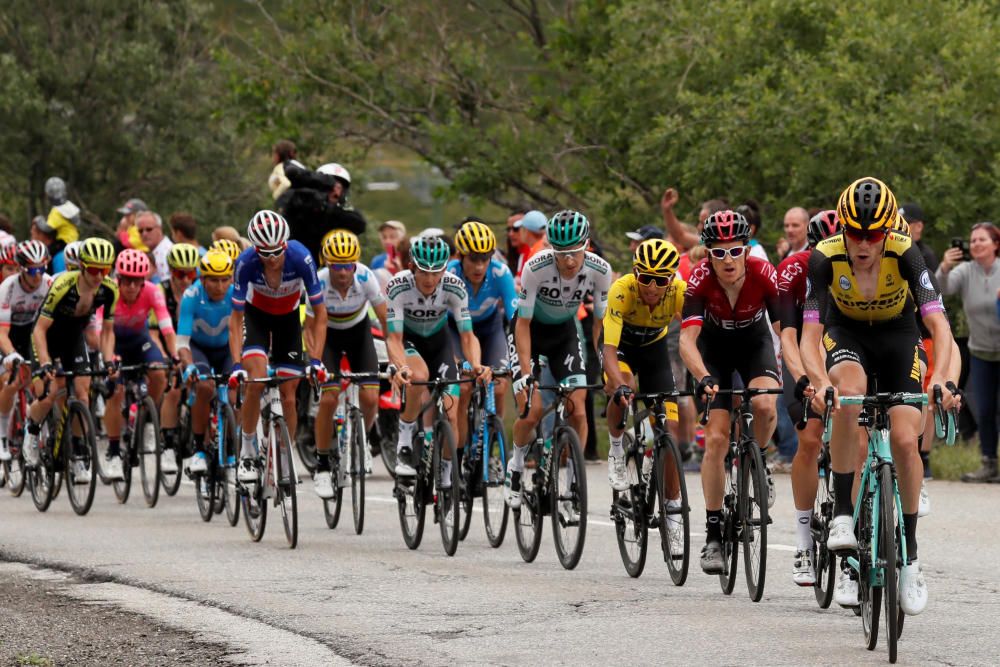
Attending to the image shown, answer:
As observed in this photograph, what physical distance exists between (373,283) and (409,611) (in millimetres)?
4795

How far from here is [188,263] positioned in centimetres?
1571

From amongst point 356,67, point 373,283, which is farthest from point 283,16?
point 373,283

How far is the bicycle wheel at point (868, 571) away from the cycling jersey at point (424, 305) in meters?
4.84

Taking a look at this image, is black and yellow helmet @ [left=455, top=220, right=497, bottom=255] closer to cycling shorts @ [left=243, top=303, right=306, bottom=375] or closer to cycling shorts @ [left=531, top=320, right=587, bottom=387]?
cycling shorts @ [left=531, top=320, right=587, bottom=387]

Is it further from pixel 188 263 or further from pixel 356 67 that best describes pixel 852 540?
pixel 356 67

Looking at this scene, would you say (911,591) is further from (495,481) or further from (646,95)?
(646,95)

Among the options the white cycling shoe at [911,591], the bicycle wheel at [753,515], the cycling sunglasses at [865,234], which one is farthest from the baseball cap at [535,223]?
the white cycling shoe at [911,591]

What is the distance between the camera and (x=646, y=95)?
23516mm

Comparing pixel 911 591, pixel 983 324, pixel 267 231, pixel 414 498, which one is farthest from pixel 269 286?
pixel 911 591

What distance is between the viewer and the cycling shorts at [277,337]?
13.2 meters

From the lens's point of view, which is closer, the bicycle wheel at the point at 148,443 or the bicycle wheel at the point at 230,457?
the bicycle wheel at the point at 230,457

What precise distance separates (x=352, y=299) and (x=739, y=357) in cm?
424

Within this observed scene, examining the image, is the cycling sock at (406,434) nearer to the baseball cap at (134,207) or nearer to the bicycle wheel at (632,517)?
the bicycle wheel at (632,517)

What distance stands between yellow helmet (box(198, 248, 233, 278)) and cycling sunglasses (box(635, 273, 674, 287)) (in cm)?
450
